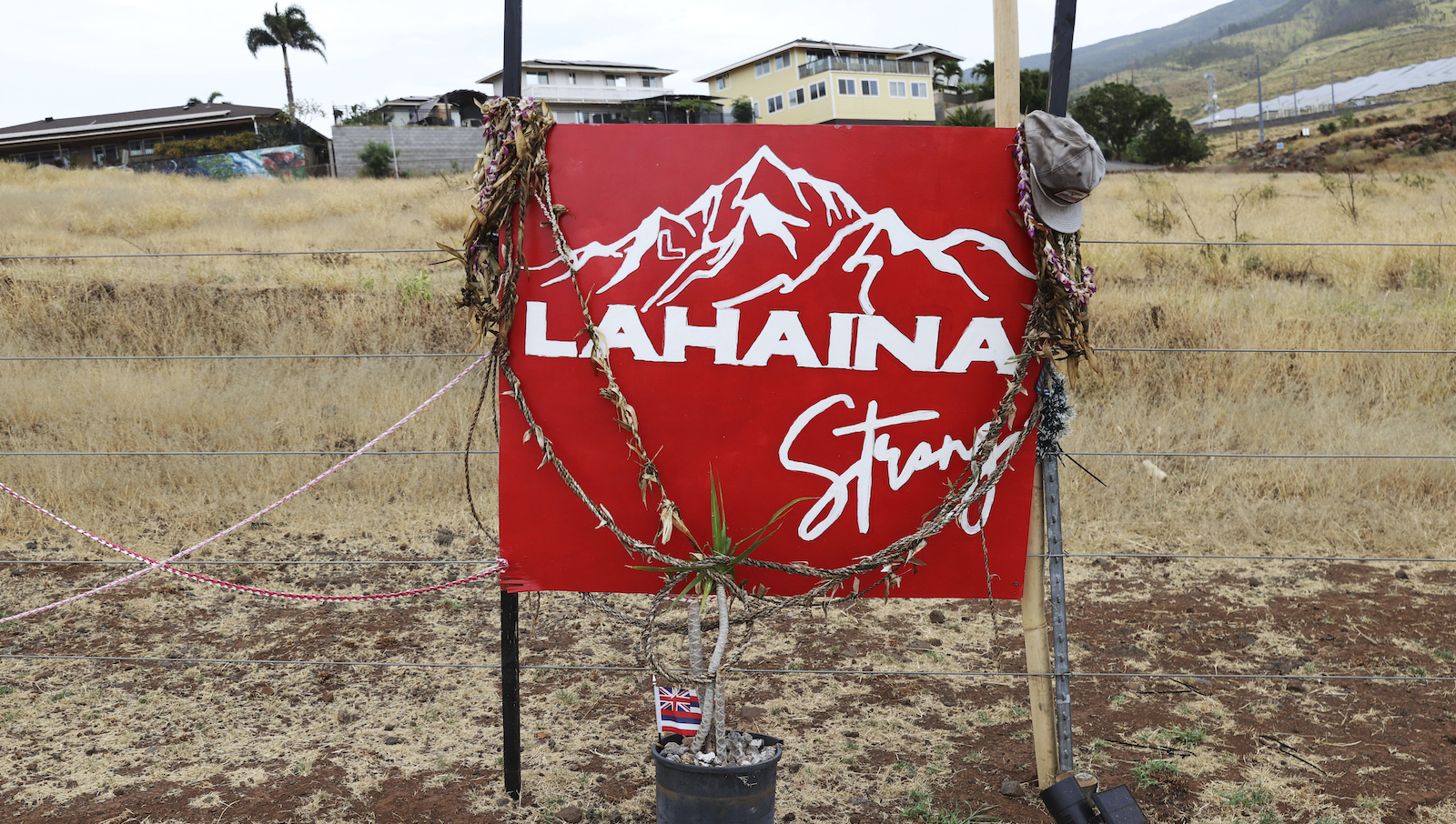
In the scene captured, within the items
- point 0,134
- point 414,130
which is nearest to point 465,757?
point 414,130

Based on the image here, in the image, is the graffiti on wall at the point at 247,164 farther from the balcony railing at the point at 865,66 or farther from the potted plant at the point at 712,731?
the potted plant at the point at 712,731

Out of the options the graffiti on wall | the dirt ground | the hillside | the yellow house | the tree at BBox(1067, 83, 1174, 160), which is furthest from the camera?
the hillside

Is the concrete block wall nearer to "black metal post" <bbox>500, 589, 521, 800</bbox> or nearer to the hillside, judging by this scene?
"black metal post" <bbox>500, 589, 521, 800</bbox>

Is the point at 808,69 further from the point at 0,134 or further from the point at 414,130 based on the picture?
the point at 0,134

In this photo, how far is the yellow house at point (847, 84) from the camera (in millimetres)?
42875

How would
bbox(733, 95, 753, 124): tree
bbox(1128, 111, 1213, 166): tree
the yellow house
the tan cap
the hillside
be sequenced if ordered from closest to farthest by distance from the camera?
the tan cap
bbox(1128, 111, 1213, 166): tree
bbox(733, 95, 753, 124): tree
the yellow house
the hillside

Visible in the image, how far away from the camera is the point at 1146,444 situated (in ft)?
18.4

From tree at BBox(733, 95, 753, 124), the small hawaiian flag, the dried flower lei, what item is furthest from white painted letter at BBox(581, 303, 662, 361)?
tree at BBox(733, 95, 753, 124)

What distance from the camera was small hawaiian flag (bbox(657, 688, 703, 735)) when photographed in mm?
2441

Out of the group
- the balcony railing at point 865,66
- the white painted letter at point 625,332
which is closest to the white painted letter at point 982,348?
the white painted letter at point 625,332

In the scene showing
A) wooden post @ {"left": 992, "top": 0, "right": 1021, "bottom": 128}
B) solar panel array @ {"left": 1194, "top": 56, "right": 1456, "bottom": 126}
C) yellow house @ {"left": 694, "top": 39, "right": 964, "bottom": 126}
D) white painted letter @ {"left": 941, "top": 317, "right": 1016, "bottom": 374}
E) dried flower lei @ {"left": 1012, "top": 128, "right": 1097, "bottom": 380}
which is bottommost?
white painted letter @ {"left": 941, "top": 317, "right": 1016, "bottom": 374}

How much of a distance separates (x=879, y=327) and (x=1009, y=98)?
65 centimetres

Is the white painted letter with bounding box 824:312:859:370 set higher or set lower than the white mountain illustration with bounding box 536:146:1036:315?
lower

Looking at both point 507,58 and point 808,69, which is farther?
point 808,69
